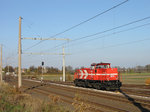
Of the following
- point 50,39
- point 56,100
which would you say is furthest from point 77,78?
point 56,100

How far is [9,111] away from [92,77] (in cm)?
1726

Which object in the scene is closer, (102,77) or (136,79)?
(102,77)

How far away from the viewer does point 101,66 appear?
25328mm

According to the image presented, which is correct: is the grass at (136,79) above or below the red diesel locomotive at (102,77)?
below

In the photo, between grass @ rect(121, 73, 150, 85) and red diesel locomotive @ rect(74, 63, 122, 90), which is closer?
red diesel locomotive @ rect(74, 63, 122, 90)

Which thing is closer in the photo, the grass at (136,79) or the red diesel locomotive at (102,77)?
the red diesel locomotive at (102,77)

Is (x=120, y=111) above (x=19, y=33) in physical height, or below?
below

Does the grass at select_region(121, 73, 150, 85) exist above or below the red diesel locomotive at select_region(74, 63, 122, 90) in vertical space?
below

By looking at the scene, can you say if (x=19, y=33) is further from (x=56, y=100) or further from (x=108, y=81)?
(x=56, y=100)

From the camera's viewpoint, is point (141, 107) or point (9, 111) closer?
point (9, 111)

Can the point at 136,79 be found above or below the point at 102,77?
below

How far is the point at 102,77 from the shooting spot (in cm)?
2459

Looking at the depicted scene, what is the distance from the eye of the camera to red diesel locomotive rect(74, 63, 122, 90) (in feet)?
79.0

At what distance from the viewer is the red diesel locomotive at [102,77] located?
79.0 feet
